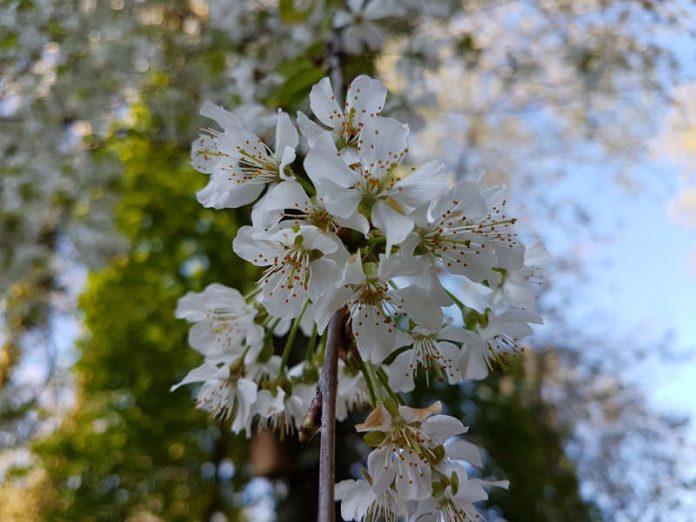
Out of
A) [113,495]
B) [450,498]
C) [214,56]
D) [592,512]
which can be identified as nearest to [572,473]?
[592,512]

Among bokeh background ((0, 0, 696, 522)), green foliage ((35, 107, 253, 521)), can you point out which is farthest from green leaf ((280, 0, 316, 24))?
green foliage ((35, 107, 253, 521))

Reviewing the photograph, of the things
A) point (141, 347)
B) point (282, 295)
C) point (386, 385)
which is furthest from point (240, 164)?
point (141, 347)

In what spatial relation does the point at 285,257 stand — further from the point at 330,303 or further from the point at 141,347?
the point at 141,347

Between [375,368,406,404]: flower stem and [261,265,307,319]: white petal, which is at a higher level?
[261,265,307,319]: white petal

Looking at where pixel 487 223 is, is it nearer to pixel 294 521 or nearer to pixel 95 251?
pixel 294 521

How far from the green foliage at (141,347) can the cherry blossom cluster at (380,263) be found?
180cm

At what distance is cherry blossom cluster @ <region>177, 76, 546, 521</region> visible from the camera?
1.65ft

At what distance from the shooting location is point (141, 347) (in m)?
2.55

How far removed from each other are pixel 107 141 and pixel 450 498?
1302mm

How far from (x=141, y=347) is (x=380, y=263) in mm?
2261

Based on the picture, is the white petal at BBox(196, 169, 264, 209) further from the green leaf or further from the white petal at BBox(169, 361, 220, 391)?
the green leaf

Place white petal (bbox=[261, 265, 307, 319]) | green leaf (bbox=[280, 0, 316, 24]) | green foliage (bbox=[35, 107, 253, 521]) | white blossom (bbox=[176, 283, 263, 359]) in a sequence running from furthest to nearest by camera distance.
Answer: green foliage (bbox=[35, 107, 253, 521]), green leaf (bbox=[280, 0, 316, 24]), white blossom (bbox=[176, 283, 263, 359]), white petal (bbox=[261, 265, 307, 319])

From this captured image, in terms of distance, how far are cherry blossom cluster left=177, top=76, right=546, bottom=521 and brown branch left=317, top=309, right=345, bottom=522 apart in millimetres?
19

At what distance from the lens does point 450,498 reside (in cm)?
54
